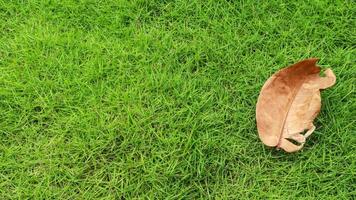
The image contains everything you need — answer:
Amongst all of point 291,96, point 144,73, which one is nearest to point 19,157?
point 144,73

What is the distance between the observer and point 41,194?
193 cm

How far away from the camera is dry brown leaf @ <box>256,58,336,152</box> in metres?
1.95

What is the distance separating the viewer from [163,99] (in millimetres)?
2080

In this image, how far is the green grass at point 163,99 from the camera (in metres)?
1.94

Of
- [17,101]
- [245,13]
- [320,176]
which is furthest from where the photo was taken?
[245,13]

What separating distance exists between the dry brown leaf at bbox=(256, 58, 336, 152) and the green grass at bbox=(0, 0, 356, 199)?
64mm

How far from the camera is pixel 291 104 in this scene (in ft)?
6.60

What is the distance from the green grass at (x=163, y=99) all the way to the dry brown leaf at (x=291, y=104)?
2.5 inches

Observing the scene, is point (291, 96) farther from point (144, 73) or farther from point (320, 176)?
point (144, 73)

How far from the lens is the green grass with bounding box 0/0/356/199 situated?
194 cm

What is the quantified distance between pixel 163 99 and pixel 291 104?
565 mm

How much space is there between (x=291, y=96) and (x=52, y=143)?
1.07 m

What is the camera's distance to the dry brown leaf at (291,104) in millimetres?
1954

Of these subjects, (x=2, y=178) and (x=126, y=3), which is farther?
(x=126, y=3)
